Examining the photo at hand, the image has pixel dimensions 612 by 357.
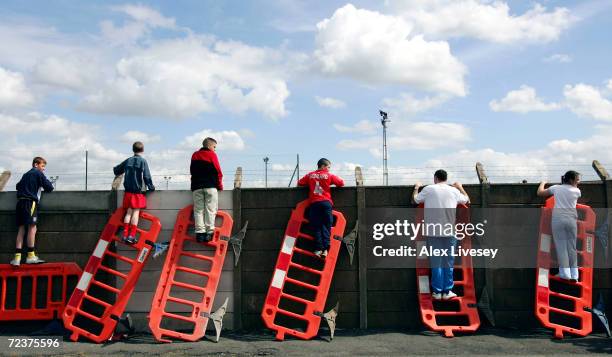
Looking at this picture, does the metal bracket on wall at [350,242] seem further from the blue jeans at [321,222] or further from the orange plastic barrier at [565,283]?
the orange plastic barrier at [565,283]

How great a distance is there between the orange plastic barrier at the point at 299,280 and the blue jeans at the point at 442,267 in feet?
4.72

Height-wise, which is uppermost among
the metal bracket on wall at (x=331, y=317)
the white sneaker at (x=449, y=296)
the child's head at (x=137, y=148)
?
the child's head at (x=137, y=148)

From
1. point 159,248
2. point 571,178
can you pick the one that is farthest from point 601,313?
point 159,248

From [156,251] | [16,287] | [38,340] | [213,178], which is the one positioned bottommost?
[38,340]

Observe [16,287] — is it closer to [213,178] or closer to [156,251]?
[156,251]

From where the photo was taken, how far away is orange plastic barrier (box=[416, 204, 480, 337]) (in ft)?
24.2

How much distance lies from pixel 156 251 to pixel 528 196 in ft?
19.0

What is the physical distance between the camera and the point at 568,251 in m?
7.50

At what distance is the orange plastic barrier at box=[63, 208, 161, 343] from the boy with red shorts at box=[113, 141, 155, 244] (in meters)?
0.13

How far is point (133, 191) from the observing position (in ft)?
24.9

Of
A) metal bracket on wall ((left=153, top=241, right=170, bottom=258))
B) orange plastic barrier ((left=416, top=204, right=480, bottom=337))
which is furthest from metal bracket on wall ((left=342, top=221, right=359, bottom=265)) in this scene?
metal bracket on wall ((left=153, top=241, right=170, bottom=258))

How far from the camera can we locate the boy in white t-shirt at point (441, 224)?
7426 millimetres

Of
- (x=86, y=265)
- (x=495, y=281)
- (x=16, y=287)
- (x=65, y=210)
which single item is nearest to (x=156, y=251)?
(x=86, y=265)

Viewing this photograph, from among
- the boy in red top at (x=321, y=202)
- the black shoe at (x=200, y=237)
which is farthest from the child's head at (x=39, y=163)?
the boy in red top at (x=321, y=202)
